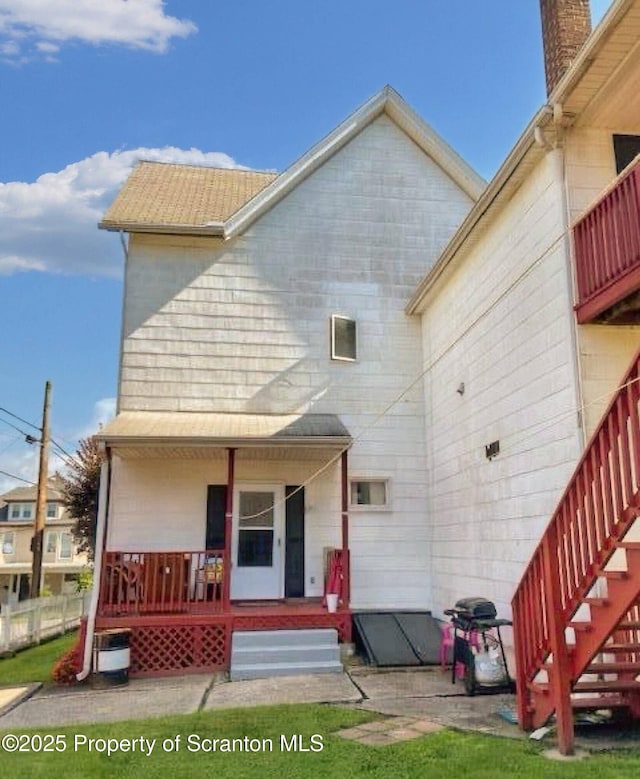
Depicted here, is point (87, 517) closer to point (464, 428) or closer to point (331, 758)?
point (464, 428)

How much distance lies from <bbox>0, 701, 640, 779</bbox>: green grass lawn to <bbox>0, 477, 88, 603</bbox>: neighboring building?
40736 mm

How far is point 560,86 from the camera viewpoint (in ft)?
21.4

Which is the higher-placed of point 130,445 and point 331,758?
point 130,445

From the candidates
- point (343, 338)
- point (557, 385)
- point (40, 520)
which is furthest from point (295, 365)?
point (40, 520)

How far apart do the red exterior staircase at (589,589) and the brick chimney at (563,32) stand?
632 centimetres

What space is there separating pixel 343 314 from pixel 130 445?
15.5 ft

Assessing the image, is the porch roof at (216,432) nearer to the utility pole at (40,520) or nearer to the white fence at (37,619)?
the white fence at (37,619)

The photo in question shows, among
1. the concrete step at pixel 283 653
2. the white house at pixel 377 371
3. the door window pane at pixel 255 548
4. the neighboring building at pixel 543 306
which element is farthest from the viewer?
the door window pane at pixel 255 548

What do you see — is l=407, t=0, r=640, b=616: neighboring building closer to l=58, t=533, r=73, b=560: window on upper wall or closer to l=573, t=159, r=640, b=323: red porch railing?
l=573, t=159, r=640, b=323: red porch railing

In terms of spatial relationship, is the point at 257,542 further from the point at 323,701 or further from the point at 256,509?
the point at 323,701

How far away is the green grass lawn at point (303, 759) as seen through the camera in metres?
4.46

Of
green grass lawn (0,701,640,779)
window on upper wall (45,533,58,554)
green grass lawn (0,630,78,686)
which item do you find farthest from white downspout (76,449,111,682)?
A: window on upper wall (45,533,58,554)

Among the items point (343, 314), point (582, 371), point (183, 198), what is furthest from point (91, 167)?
point (582, 371)

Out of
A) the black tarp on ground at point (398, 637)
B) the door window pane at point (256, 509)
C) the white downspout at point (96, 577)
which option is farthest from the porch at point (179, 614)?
the door window pane at point (256, 509)
